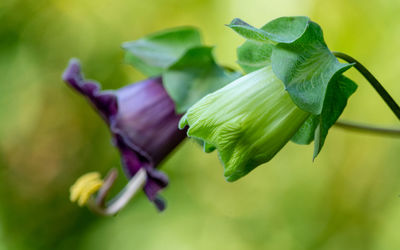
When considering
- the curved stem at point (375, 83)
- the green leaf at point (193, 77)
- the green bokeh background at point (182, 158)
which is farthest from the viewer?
the green bokeh background at point (182, 158)

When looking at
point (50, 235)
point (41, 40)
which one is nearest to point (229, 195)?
point (50, 235)

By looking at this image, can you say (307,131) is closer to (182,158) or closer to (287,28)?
(287,28)

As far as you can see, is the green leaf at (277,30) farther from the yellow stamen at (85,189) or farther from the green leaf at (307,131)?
the yellow stamen at (85,189)

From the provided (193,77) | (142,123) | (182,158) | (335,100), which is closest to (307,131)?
(335,100)

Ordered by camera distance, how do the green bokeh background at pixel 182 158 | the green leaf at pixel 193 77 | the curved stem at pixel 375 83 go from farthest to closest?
1. the green bokeh background at pixel 182 158
2. the green leaf at pixel 193 77
3. the curved stem at pixel 375 83

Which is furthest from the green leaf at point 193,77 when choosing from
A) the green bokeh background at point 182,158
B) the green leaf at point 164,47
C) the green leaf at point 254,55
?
the green bokeh background at point 182,158

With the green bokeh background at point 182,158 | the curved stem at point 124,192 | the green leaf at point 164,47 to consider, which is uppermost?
the green leaf at point 164,47

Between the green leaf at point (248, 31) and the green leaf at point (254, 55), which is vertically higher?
the green leaf at point (248, 31)
